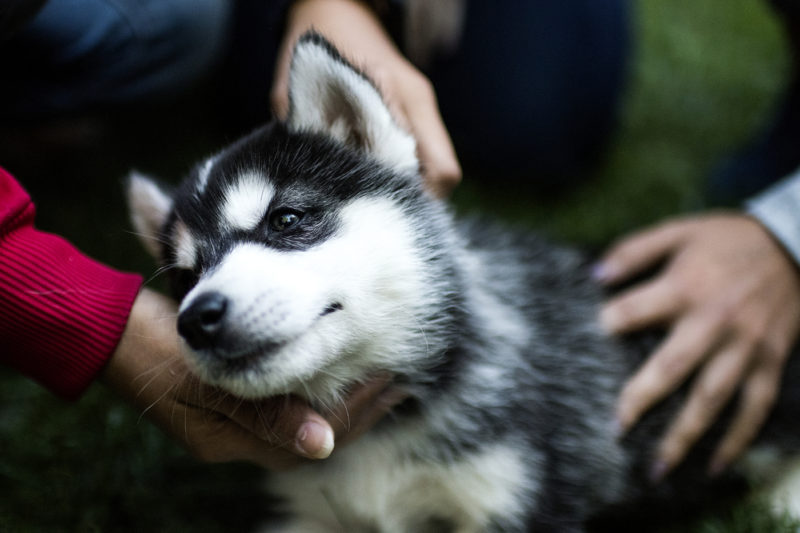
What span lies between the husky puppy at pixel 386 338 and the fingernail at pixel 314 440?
0.10 m

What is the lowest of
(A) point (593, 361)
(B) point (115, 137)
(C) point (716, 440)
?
(B) point (115, 137)

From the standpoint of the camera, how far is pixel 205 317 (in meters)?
1.37

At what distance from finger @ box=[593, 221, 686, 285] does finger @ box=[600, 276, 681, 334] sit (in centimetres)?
15

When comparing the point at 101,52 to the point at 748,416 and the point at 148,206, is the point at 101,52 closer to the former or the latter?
the point at 148,206

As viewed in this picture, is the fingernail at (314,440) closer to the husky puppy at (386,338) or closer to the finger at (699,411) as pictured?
the husky puppy at (386,338)

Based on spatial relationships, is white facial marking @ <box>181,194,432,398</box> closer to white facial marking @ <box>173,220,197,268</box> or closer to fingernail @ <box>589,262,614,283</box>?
white facial marking @ <box>173,220,197,268</box>

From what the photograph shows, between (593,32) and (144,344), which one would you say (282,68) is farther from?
(593,32)

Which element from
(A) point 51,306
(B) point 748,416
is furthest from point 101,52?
(B) point 748,416

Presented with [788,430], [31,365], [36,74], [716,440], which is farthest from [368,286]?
[36,74]

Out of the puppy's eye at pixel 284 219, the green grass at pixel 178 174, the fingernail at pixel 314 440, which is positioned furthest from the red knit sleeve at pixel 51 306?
the green grass at pixel 178 174

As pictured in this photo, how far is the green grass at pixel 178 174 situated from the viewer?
2.05m

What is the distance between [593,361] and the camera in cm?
208

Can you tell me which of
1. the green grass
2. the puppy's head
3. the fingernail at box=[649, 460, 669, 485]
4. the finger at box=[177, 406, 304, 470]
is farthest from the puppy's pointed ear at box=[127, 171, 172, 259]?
the fingernail at box=[649, 460, 669, 485]

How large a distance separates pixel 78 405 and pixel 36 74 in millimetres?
1197
